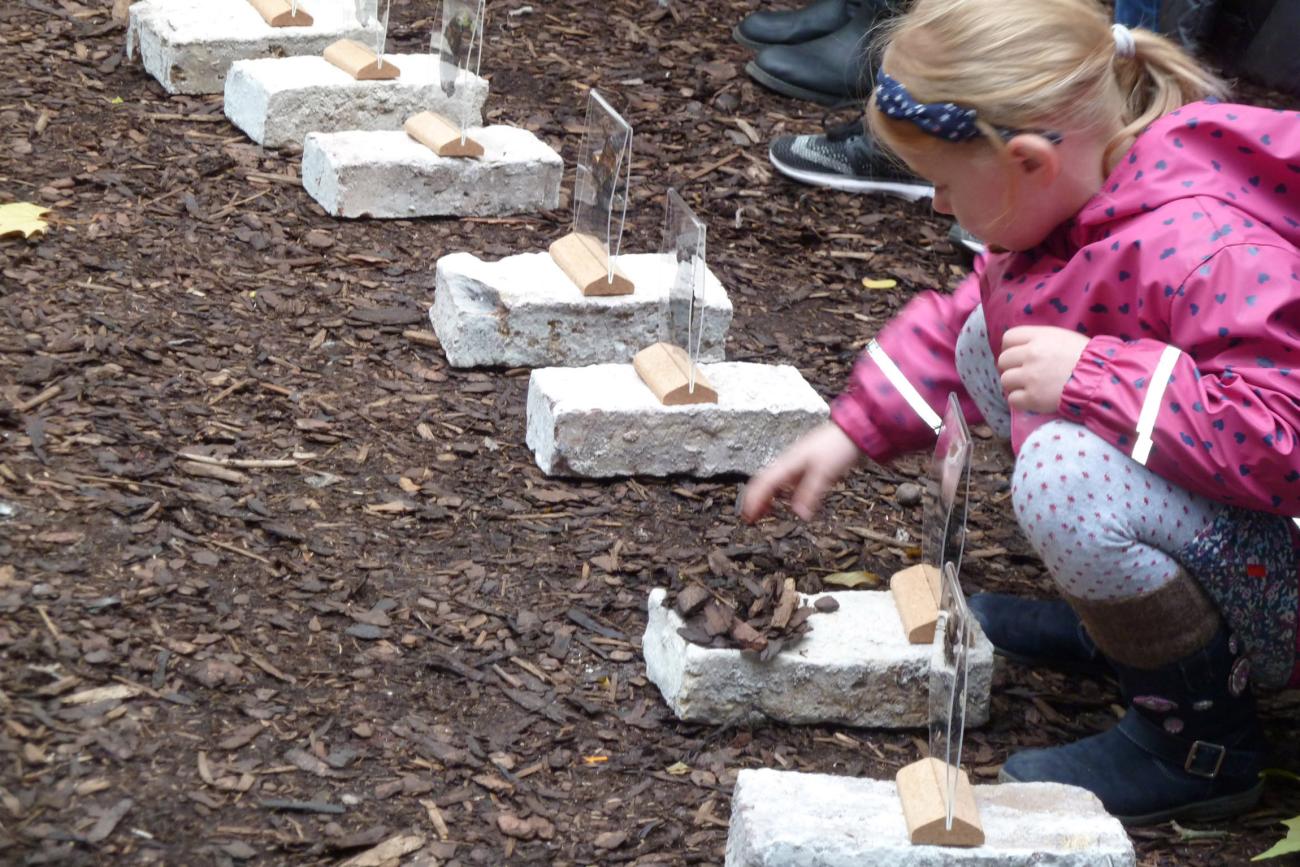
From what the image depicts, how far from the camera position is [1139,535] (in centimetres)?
207

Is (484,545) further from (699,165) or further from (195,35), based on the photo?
(195,35)

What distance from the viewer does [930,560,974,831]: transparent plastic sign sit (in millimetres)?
1859

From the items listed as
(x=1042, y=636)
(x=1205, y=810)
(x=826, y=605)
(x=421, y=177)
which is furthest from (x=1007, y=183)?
(x=421, y=177)

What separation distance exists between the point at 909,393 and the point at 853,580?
41 centimetres

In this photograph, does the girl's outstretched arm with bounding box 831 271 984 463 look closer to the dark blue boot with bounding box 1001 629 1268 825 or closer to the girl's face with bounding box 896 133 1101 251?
the girl's face with bounding box 896 133 1101 251

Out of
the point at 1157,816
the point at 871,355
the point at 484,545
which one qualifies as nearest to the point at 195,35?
the point at 484,545

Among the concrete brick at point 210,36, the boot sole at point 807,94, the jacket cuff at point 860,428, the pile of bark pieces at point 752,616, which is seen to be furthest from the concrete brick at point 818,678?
the boot sole at point 807,94

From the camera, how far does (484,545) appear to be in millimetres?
2740

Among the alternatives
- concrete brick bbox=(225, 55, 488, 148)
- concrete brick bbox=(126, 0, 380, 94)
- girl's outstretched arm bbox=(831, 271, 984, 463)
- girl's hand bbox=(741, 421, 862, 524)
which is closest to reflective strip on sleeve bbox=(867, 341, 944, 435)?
girl's outstretched arm bbox=(831, 271, 984, 463)

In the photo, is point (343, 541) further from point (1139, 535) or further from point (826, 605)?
point (1139, 535)

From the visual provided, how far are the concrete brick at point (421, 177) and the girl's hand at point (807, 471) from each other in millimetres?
1609

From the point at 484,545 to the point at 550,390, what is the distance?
1.17ft

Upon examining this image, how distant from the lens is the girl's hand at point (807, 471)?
243 centimetres

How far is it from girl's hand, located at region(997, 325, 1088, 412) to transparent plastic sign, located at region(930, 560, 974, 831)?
0.29 metres
